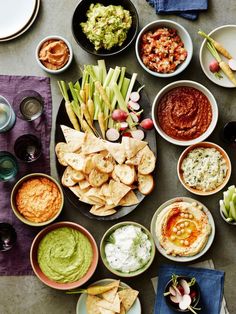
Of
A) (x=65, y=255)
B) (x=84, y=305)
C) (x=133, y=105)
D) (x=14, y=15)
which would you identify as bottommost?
(x=84, y=305)

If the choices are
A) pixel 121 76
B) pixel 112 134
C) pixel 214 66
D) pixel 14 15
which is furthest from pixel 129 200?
pixel 14 15

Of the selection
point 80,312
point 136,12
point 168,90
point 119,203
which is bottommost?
point 80,312

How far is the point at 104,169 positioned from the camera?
4.57 meters

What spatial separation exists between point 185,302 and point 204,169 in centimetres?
103

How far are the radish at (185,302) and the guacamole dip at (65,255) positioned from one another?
0.77 metres

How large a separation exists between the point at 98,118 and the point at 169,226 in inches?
40.1

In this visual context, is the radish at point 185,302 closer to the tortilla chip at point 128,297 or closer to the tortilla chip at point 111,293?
the tortilla chip at point 128,297

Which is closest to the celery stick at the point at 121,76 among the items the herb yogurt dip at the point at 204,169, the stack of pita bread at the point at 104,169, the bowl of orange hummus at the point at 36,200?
the stack of pita bread at the point at 104,169

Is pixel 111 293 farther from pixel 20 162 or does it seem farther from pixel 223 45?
pixel 223 45

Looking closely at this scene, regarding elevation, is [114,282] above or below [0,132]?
below

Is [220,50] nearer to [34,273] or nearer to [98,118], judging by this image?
[98,118]

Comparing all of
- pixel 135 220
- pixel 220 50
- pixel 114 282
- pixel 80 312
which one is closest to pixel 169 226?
pixel 135 220

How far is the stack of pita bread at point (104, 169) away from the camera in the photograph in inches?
180

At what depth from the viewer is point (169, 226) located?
15.1 feet
